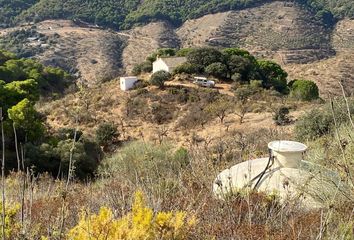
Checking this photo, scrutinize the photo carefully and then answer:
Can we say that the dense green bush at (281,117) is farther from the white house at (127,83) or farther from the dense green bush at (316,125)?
the white house at (127,83)

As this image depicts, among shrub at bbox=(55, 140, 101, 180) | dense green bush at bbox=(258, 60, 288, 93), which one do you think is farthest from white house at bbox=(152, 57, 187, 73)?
shrub at bbox=(55, 140, 101, 180)

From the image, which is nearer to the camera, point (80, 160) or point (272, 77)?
point (80, 160)

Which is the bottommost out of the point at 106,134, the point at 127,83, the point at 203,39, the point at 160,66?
the point at 106,134

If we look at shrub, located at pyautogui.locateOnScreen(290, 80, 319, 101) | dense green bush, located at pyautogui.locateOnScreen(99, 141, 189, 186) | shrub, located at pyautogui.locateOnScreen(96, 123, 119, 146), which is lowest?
shrub, located at pyautogui.locateOnScreen(96, 123, 119, 146)

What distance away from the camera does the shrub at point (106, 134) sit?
69.5 ft

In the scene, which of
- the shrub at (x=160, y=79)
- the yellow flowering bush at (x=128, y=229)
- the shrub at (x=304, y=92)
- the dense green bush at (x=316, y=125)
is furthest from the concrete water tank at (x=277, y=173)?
the shrub at (x=304, y=92)

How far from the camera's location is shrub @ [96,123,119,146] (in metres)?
21.2

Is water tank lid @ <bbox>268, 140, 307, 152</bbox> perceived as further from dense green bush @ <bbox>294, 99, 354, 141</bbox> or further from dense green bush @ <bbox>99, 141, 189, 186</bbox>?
dense green bush @ <bbox>294, 99, 354, 141</bbox>

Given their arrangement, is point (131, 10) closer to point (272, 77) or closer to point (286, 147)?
point (272, 77)

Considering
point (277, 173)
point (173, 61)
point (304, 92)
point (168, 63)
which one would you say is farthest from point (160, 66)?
point (277, 173)

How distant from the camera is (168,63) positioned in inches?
1184

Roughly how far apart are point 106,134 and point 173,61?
37.5ft

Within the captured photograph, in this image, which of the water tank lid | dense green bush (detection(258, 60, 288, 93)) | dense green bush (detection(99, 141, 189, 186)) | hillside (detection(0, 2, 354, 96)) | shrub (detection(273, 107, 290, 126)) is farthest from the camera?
hillside (detection(0, 2, 354, 96))

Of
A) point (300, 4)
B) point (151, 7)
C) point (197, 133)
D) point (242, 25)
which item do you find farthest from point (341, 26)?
point (197, 133)
